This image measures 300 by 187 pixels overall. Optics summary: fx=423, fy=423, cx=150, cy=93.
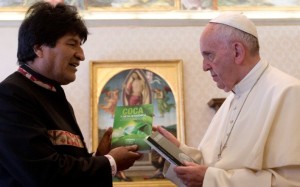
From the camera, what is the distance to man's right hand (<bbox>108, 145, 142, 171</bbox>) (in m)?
2.14

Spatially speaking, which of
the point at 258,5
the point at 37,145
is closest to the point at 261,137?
the point at 37,145

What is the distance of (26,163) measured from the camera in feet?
5.86

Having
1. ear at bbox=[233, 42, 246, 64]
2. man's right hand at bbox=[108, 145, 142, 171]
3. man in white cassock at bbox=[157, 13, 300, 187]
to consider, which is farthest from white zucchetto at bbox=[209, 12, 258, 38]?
man's right hand at bbox=[108, 145, 142, 171]

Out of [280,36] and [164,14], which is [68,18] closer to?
[164,14]

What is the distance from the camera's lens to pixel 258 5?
15.9ft

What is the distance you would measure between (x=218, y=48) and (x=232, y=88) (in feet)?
0.89

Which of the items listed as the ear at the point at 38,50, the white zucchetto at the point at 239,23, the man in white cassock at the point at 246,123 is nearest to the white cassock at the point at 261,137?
the man in white cassock at the point at 246,123

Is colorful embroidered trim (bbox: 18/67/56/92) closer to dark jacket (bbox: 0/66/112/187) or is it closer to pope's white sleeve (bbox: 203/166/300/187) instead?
dark jacket (bbox: 0/66/112/187)

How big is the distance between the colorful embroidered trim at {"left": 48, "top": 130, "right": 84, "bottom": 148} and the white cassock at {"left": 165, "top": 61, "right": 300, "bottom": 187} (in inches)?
27.2

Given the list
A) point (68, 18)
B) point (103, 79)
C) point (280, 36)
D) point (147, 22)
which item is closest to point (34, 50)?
point (68, 18)

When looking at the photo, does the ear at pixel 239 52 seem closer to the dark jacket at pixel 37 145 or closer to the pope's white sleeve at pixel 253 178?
the pope's white sleeve at pixel 253 178

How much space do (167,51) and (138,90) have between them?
0.54 metres

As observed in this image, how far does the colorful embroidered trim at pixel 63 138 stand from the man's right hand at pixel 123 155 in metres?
0.18

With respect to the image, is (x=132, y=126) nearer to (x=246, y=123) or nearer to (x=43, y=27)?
(x=246, y=123)
